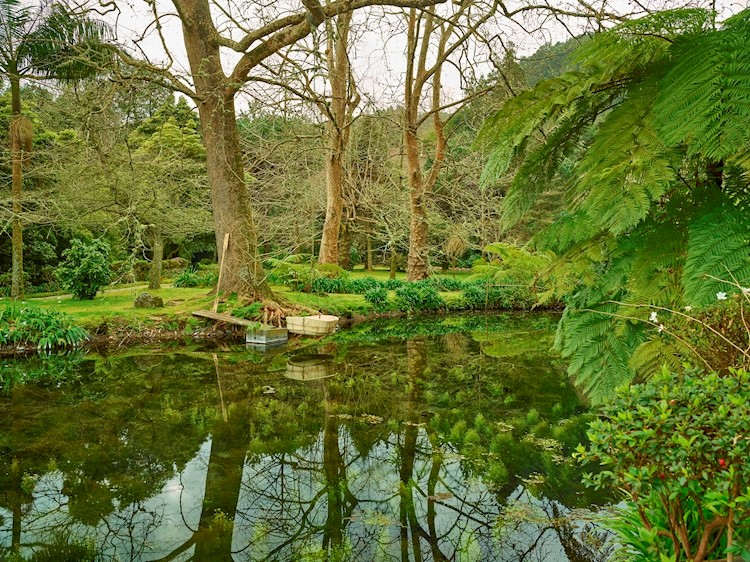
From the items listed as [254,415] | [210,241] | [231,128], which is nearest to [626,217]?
[254,415]

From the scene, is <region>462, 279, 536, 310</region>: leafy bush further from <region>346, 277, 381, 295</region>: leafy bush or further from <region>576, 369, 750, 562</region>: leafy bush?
<region>576, 369, 750, 562</region>: leafy bush

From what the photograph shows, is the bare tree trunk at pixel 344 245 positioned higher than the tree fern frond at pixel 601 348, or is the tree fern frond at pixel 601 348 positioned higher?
the bare tree trunk at pixel 344 245

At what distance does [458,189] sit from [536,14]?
11157 millimetres

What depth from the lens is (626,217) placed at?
188cm

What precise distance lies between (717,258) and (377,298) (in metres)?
13.5

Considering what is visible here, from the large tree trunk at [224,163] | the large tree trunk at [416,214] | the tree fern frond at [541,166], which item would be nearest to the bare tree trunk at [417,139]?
the large tree trunk at [416,214]

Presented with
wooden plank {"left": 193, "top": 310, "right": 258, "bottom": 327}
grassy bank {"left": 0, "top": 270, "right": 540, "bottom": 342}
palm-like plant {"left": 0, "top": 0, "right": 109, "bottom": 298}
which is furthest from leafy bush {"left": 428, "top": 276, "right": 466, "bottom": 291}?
palm-like plant {"left": 0, "top": 0, "right": 109, "bottom": 298}

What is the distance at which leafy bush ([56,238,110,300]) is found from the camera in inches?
524

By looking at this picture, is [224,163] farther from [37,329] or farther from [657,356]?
[657,356]

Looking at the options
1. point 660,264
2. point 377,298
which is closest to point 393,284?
point 377,298

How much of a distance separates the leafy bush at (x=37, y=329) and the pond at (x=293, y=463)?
2.28ft

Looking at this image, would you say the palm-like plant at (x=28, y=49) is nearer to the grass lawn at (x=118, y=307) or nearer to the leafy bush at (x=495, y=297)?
the grass lawn at (x=118, y=307)

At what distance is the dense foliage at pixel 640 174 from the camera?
1766mm

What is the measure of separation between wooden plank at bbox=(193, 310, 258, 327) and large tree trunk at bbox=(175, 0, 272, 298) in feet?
3.03
